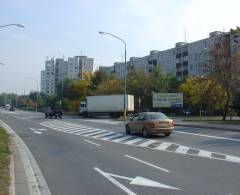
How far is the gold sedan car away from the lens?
25.6 m

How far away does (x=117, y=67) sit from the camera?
178 metres

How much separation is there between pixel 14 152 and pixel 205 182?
354 inches

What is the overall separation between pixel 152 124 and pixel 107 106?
45.3 metres

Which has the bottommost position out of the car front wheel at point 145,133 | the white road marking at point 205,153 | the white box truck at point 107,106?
the white road marking at point 205,153

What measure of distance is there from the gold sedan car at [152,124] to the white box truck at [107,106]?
4031 cm

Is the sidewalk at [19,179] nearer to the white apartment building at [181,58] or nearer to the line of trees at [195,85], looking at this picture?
the line of trees at [195,85]

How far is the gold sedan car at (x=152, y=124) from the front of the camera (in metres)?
25.6

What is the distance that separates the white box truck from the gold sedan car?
4031 cm

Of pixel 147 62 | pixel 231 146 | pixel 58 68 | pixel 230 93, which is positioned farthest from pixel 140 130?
pixel 58 68

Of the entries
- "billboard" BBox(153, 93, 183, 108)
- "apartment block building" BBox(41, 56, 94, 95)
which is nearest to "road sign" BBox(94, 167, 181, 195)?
"billboard" BBox(153, 93, 183, 108)

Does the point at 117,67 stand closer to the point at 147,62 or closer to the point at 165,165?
the point at 147,62

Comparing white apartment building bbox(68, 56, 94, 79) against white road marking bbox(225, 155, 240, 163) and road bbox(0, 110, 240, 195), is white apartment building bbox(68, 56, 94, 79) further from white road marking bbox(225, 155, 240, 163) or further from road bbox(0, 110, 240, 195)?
white road marking bbox(225, 155, 240, 163)


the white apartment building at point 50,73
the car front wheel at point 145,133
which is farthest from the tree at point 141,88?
the white apartment building at point 50,73

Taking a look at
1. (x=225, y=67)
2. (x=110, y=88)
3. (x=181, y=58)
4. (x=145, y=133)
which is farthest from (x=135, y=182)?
(x=181, y=58)
